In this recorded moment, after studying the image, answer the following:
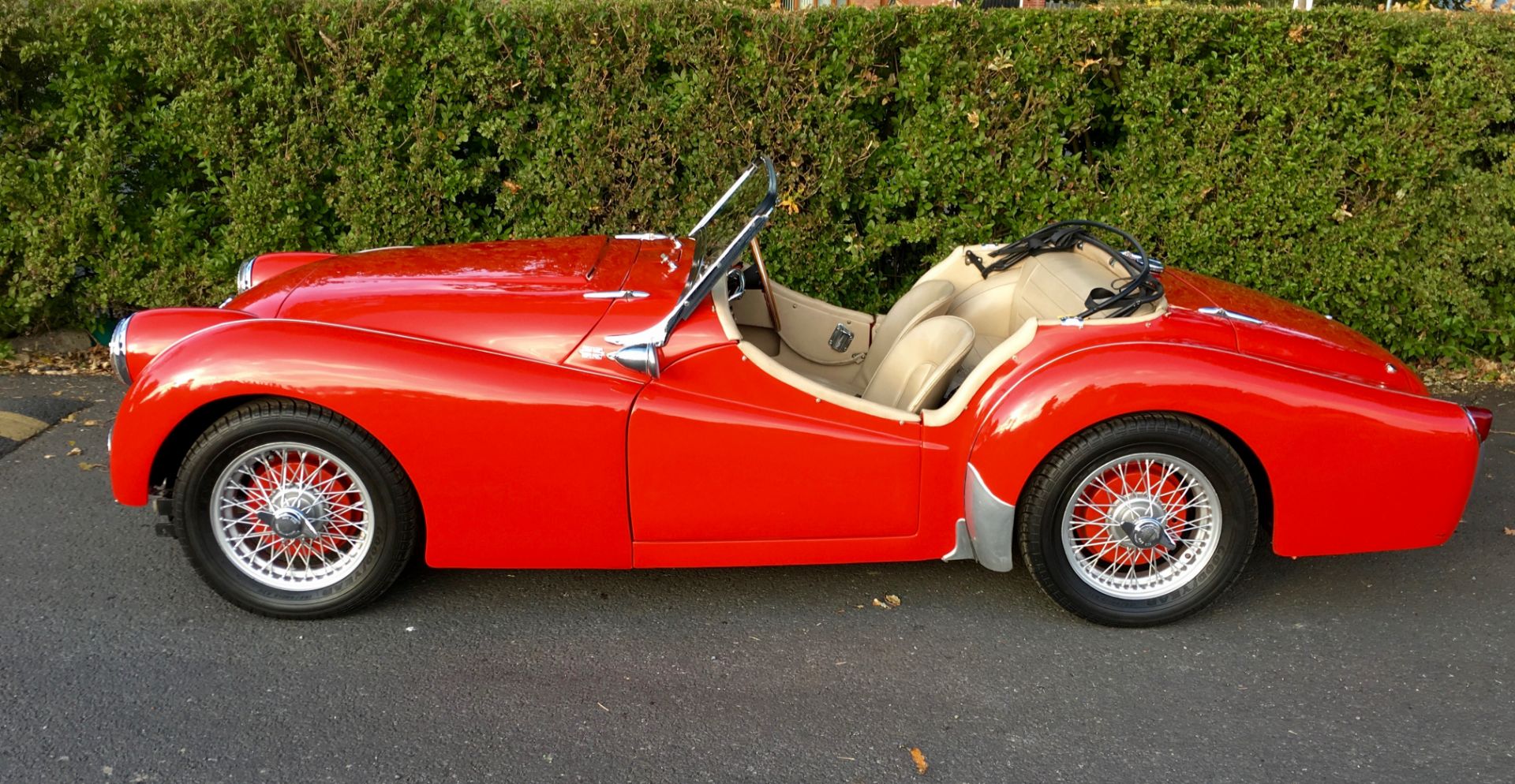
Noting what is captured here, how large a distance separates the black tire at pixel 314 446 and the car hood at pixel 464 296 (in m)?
0.36

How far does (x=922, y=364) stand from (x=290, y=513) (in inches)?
82.8

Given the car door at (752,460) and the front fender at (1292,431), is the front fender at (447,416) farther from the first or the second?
the front fender at (1292,431)

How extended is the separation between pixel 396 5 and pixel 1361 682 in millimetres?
5096

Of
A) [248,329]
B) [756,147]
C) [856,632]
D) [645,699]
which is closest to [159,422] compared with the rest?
[248,329]

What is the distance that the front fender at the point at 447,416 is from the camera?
130 inches

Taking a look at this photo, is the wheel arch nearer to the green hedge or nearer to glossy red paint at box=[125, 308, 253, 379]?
glossy red paint at box=[125, 308, 253, 379]

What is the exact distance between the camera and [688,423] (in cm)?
337

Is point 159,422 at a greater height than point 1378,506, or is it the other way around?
point 159,422

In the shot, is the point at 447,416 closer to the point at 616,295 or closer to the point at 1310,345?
the point at 616,295

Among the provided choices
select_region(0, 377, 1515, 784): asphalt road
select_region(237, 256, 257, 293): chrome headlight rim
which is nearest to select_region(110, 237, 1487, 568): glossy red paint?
select_region(0, 377, 1515, 784): asphalt road

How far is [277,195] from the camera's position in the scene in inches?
224

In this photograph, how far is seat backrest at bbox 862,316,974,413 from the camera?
3.65 meters

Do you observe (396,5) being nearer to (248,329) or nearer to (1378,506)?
(248,329)

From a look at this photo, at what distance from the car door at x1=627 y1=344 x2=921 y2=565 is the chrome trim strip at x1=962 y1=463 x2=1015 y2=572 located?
0.56 ft
